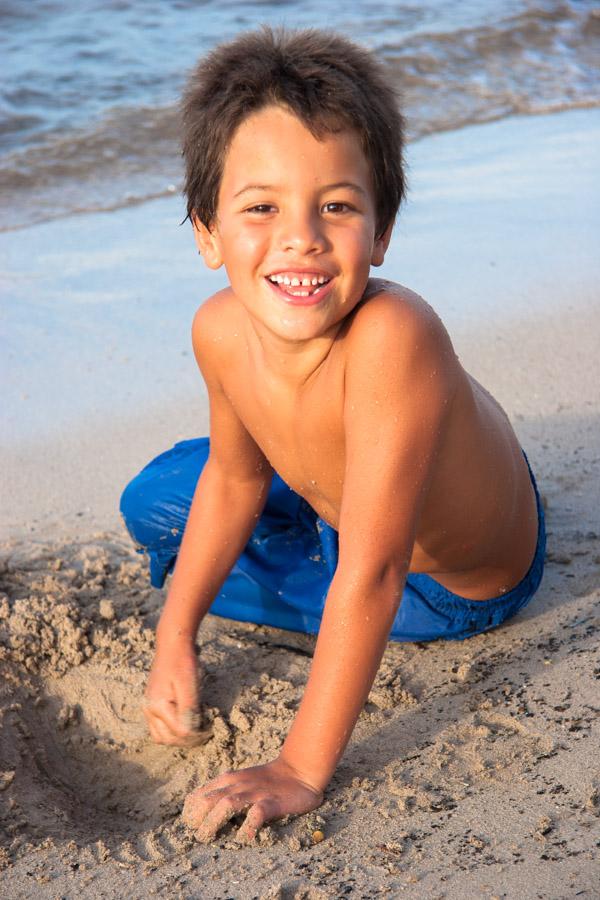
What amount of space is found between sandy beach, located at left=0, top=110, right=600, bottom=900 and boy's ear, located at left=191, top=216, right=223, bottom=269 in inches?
37.1

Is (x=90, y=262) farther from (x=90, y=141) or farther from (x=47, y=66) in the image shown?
(x=47, y=66)

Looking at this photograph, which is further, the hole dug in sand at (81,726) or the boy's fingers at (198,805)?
the hole dug in sand at (81,726)

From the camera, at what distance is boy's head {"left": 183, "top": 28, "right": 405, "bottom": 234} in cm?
203

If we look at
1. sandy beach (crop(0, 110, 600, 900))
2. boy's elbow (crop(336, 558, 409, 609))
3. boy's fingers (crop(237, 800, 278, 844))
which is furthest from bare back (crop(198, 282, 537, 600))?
boy's fingers (crop(237, 800, 278, 844))

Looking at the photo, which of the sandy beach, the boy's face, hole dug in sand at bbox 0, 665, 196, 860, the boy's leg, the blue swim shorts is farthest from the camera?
the boy's leg

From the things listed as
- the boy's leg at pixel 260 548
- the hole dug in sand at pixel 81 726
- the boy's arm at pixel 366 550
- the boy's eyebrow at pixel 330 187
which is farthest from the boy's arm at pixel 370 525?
the boy's leg at pixel 260 548

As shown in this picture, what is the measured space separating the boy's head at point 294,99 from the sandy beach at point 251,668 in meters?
1.01

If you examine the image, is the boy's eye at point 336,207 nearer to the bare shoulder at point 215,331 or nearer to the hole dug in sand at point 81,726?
the bare shoulder at point 215,331

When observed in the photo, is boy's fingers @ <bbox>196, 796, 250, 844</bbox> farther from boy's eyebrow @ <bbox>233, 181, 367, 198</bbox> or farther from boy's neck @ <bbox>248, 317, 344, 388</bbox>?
boy's eyebrow @ <bbox>233, 181, 367, 198</bbox>

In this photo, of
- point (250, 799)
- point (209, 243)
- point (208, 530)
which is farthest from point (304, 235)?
point (250, 799)

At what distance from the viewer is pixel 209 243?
7.59 feet

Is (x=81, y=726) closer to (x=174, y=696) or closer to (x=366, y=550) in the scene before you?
(x=174, y=696)

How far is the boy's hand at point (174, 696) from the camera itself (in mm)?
2398

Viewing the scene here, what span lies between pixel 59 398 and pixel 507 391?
5.09ft
